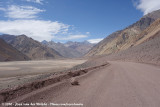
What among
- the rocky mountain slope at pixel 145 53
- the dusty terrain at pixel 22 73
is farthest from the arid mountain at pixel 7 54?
the rocky mountain slope at pixel 145 53

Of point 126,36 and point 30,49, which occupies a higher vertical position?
point 126,36

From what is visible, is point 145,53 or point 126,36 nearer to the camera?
point 145,53

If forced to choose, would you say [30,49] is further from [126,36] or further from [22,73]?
[22,73]

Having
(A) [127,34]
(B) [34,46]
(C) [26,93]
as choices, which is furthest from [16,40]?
(C) [26,93]

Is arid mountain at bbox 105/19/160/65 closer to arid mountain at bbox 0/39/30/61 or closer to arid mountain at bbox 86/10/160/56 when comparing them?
arid mountain at bbox 86/10/160/56

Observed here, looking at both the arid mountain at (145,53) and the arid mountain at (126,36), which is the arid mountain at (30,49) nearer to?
the arid mountain at (126,36)

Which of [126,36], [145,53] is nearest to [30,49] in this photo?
[126,36]

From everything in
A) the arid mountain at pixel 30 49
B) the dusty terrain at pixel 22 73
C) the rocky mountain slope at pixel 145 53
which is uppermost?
the arid mountain at pixel 30 49

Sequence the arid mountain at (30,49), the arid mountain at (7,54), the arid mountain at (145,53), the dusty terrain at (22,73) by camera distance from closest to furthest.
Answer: the dusty terrain at (22,73)
the arid mountain at (145,53)
the arid mountain at (7,54)
the arid mountain at (30,49)

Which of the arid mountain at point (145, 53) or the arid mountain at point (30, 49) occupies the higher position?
the arid mountain at point (30, 49)

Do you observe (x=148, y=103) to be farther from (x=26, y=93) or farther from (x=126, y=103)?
(x=26, y=93)

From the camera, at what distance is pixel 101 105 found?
4836 millimetres

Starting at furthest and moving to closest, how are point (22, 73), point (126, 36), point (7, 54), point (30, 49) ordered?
point (30, 49)
point (126, 36)
point (7, 54)
point (22, 73)

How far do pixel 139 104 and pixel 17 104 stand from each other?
4195 mm
